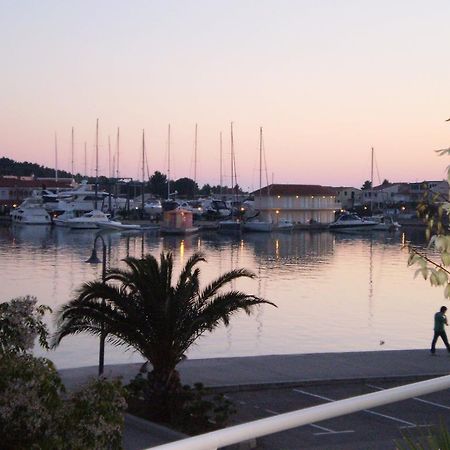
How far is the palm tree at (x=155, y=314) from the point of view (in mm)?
Result: 14906

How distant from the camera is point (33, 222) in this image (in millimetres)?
104562

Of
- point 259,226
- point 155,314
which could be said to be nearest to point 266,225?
point 259,226

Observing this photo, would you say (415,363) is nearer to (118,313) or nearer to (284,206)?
(118,313)

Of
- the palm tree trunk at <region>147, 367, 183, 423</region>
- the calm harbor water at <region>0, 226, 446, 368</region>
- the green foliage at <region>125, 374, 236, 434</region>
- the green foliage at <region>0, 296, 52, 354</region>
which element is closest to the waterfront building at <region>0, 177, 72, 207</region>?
the calm harbor water at <region>0, 226, 446, 368</region>

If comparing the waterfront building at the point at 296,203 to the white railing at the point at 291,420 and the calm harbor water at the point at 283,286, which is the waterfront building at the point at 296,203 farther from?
the white railing at the point at 291,420

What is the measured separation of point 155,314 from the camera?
14844 mm

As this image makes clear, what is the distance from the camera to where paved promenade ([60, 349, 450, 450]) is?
17.2m

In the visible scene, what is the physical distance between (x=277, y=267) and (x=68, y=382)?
137 ft

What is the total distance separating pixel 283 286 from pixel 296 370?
28.5 meters

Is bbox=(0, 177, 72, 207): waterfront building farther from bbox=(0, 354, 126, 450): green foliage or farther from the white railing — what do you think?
the white railing

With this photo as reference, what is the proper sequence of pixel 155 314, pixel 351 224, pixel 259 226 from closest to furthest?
1. pixel 155 314
2. pixel 259 226
3. pixel 351 224

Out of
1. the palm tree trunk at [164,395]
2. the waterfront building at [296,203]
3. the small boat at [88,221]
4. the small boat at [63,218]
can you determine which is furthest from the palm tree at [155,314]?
the waterfront building at [296,203]

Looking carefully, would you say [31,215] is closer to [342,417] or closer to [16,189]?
[16,189]

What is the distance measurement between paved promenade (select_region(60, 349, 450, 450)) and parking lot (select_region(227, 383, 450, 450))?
1.45ft
